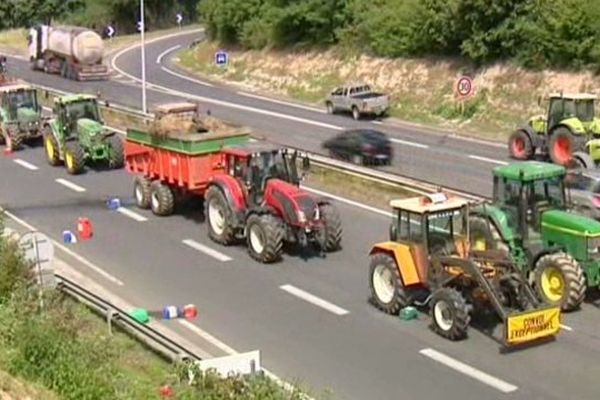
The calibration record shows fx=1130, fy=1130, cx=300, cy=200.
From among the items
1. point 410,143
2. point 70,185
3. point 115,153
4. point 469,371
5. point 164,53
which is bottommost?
point 164,53

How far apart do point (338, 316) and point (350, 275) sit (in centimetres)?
235

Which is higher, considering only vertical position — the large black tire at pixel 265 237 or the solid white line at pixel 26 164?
the large black tire at pixel 265 237

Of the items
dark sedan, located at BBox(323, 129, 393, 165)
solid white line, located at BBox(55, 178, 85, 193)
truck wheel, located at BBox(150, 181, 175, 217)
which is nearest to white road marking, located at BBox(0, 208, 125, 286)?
truck wheel, located at BBox(150, 181, 175, 217)

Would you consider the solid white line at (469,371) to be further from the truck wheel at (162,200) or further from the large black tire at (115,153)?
the large black tire at (115,153)

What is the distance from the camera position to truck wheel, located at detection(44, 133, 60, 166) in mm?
34000

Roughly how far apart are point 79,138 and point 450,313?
18196 millimetres

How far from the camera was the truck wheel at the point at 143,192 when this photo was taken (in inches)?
1097

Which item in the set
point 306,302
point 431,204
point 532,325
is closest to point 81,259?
point 306,302

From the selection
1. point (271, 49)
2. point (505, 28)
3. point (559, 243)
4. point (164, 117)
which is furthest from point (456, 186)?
point (271, 49)

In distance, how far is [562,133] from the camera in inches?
1348

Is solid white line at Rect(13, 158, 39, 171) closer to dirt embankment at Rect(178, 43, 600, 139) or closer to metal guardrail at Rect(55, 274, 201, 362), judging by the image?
metal guardrail at Rect(55, 274, 201, 362)

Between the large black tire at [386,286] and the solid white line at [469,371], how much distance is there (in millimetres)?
1635

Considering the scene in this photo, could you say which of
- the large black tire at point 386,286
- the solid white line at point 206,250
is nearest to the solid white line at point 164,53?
the solid white line at point 206,250

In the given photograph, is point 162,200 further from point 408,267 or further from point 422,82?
point 422,82
